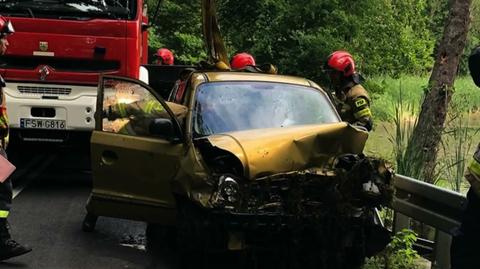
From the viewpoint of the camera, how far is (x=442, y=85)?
8.11 m

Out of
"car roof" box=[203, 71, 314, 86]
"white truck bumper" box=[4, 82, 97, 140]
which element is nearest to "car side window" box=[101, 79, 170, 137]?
"car roof" box=[203, 71, 314, 86]

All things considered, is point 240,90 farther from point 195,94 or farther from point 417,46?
point 417,46

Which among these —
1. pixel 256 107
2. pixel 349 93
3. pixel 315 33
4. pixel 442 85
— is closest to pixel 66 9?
pixel 256 107

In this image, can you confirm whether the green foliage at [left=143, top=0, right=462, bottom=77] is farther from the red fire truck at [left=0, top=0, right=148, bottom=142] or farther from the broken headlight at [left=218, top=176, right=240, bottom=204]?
the broken headlight at [left=218, top=176, right=240, bottom=204]

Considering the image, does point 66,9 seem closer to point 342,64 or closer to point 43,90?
point 43,90

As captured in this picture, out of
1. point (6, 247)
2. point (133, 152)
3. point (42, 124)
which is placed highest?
point (133, 152)

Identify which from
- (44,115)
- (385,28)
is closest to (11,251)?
(44,115)

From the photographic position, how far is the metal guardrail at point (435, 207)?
5.09 metres

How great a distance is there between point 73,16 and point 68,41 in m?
0.32

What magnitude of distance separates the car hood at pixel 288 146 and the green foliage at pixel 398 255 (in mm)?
879

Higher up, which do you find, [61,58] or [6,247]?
[61,58]

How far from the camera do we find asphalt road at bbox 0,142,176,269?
5.97m

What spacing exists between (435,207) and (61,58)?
5.08 metres

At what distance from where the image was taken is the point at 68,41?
8.34 m
